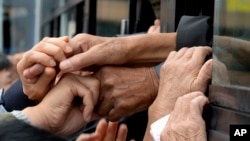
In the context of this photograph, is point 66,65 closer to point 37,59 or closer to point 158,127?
point 37,59

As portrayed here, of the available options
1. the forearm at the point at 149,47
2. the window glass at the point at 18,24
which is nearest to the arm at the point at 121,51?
the forearm at the point at 149,47

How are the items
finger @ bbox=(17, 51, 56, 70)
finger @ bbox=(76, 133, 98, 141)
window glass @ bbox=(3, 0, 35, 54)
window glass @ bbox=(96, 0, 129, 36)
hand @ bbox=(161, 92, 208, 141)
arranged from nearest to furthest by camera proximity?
1. hand @ bbox=(161, 92, 208, 141)
2. finger @ bbox=(17, 51, 56, 70)
3. finger @ bbox=(76, 133, 98, 141)
4. window glass @ bbox=(96, 0, 129, 36)
5. window glass @ bbox=(3, 0, 35, 54)

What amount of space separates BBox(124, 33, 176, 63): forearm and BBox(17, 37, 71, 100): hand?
0.16 meters

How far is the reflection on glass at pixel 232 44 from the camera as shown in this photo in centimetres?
114

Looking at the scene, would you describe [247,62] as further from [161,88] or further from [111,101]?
[111,101]

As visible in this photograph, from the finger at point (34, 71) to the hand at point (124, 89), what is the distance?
0.48ft

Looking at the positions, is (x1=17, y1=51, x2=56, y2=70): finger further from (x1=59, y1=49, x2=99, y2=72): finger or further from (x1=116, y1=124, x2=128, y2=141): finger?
(x1=116, y1=124, x2=128, y2=141): finger

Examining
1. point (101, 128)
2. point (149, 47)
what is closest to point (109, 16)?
point (101, 128)

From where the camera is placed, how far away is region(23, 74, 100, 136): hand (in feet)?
4.55

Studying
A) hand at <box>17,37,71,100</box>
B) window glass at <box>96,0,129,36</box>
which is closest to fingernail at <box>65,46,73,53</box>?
hand at <box>17,37,71,100</box>

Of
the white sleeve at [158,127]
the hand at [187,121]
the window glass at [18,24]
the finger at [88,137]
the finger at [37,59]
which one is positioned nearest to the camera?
the hand at [187,121]

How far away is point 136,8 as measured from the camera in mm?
A: 2852

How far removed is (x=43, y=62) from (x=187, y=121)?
0.40m

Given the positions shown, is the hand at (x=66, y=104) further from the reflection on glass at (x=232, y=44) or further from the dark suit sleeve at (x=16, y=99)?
the reflection on glass at (x=232, y=44)
